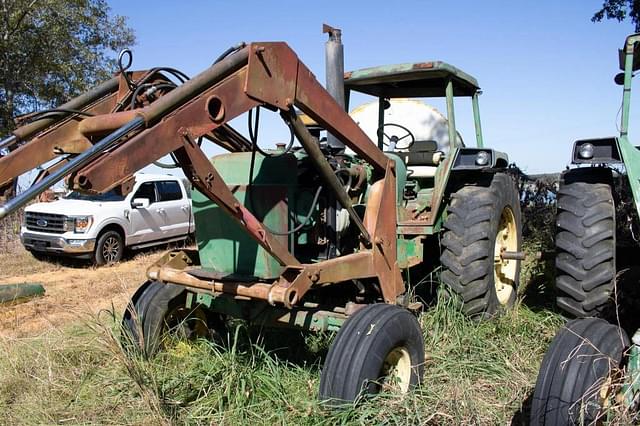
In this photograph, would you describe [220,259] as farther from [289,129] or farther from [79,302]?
[79,302]

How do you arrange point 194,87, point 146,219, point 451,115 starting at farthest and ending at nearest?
point 146,219 < point 451,115 < point 194,87

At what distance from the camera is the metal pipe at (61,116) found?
323cm

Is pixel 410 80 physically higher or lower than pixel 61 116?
higher

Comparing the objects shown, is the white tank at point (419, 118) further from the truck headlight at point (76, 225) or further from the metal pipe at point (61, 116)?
the truck headlight at point (76, 225)

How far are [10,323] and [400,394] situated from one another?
4759mm

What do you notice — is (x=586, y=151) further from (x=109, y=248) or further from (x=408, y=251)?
(x=109, y=248)

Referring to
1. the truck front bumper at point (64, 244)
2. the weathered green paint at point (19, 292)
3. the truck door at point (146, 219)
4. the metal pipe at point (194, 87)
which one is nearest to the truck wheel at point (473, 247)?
the metal pipe at point (194, 87)

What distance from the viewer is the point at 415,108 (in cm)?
695

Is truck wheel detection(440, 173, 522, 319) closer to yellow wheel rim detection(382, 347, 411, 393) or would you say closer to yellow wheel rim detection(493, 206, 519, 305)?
yellow wheel rim detection(493, 206, 519, 305)

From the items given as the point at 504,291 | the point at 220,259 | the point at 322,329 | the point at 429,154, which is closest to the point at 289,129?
the point at 220,259

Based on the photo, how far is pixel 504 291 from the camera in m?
5.36

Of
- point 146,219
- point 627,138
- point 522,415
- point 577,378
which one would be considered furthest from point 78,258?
point 577,378

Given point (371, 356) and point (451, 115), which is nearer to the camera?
point (371, 356)

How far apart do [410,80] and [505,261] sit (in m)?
1.97
